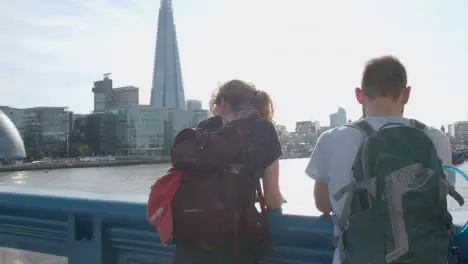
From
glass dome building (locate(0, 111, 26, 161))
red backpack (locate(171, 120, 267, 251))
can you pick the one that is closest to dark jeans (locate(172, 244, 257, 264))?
red backpack (locate(171, 120, 267, 251))

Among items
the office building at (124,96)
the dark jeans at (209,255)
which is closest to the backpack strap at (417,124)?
the dark jeans at (209,255)

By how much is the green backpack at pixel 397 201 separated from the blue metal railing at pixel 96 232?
0.45 metres

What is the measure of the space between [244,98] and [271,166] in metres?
0.25

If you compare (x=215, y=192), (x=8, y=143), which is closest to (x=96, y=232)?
(x=215, y=192)

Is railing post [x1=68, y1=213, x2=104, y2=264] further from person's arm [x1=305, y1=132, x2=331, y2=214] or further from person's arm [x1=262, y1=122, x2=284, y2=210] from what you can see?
person's arm [x1=305, y1=132, x2=331, y2=214]

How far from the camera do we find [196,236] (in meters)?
1.67

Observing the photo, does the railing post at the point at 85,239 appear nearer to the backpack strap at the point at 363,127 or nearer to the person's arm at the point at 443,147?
the backpack strap at the point at 363,127

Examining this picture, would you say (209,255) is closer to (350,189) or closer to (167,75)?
(350,189)

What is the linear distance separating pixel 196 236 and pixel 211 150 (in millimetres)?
275

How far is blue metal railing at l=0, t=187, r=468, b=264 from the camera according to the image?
1837mm

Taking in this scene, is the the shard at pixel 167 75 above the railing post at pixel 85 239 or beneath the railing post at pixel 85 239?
above

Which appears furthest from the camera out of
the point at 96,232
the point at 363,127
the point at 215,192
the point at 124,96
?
the point at 124,96

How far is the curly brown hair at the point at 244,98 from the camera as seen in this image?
1822 millimetres

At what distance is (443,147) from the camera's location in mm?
1465
